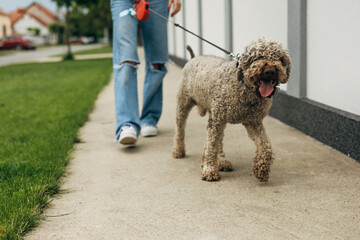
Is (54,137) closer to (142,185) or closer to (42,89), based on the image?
(142,185)

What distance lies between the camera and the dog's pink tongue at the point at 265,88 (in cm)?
307

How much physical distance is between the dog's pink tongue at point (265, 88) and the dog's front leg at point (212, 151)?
55cm

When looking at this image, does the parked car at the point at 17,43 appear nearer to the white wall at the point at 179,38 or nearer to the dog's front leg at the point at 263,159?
the white wall at the point at 179,38

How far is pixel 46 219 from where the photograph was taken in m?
2.91

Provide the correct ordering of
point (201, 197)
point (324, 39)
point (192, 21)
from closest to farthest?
point (201, 197) < point (324, 39) < point (192, 21)

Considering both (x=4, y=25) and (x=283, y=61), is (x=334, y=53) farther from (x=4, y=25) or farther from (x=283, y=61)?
(x=4, y=25)

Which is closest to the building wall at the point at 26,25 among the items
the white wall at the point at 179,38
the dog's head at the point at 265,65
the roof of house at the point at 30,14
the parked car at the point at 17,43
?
the roof of house at the point at 30,14

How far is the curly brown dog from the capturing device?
119 inches

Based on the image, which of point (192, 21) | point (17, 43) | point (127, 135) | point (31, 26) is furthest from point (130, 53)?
point (31, 26)

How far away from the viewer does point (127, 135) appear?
4520 mm

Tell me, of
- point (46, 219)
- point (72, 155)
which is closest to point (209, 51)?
point (72, 155)

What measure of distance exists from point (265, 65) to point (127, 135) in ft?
6.33

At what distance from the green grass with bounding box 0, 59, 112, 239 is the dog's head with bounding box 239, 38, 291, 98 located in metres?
1.64

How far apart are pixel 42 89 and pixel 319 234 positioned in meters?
9.87
